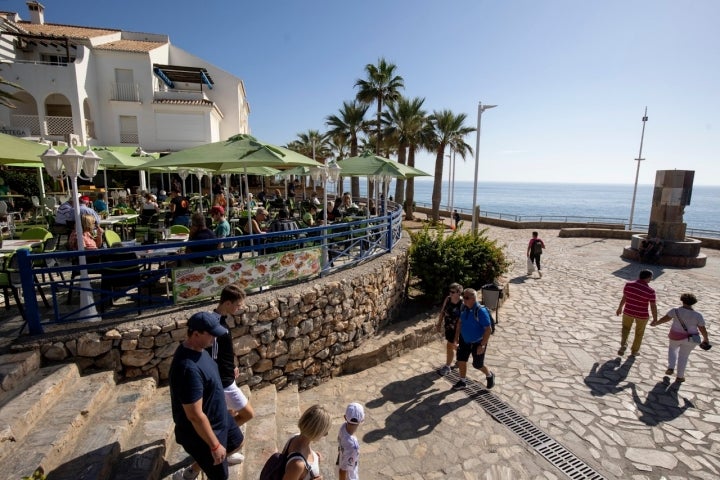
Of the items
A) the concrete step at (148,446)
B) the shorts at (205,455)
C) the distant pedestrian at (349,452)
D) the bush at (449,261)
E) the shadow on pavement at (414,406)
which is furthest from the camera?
the bush at (449,261)

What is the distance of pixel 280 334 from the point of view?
19.8 ft

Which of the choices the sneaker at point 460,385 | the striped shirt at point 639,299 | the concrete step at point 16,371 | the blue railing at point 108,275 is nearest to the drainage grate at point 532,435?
the sneaker at point 460,385

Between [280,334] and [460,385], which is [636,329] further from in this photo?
[280,334]

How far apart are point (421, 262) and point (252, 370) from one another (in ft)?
17.0

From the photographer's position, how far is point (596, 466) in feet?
A: 15.4

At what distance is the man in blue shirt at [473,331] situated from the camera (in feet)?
19.3

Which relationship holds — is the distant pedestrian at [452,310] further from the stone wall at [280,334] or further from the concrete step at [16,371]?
the concrete step at [16,371]

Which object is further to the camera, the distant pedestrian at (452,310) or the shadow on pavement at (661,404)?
the distant pedestrian at (452,310)

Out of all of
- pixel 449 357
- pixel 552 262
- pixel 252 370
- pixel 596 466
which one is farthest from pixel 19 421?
pixel 552 262

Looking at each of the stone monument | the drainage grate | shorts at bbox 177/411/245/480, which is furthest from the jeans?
the stone monument

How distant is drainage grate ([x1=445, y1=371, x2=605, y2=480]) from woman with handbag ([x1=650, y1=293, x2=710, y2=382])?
3.06 meters

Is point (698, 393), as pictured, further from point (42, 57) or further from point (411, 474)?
point (42, 57)

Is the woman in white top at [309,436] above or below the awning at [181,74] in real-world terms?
below

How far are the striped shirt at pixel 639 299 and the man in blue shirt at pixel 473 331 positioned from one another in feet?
10.4
